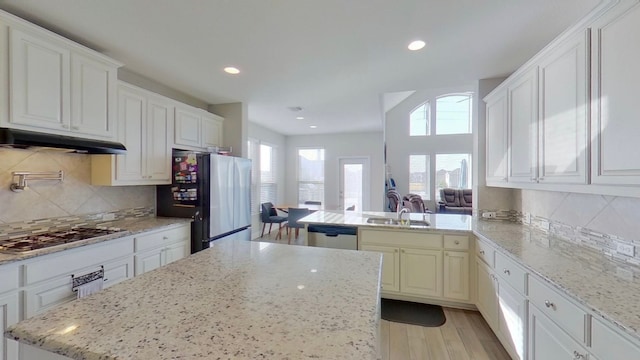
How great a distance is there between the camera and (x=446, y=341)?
2.29m

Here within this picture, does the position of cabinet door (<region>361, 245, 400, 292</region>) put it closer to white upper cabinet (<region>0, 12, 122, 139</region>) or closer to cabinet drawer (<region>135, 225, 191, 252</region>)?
cabinet drawer (<region>135, 225, 191, 252</region>)

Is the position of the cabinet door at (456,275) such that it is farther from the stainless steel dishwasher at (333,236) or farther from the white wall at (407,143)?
the white wall at (407,143)

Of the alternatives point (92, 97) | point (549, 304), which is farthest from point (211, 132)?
point (549, 304)

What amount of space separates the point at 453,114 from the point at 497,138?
250 inches

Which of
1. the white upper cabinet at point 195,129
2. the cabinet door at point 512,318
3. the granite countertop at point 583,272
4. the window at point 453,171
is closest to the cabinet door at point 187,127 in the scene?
the white upper cabinet at point 195,129

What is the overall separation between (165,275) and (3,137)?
60.6 inches

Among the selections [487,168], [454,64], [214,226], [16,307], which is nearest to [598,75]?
[454,64]

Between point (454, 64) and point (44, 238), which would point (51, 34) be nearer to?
point (44, 238)

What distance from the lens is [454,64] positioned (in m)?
2.74

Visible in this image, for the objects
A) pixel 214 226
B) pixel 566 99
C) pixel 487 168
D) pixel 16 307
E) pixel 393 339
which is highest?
pixel 566 99

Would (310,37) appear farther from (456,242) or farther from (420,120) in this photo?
(420,120)

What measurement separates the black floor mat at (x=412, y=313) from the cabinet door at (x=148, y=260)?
7.55 feet

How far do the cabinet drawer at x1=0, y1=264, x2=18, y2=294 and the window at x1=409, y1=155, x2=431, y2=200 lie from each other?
837 centimetres

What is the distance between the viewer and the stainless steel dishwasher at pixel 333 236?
301cm
